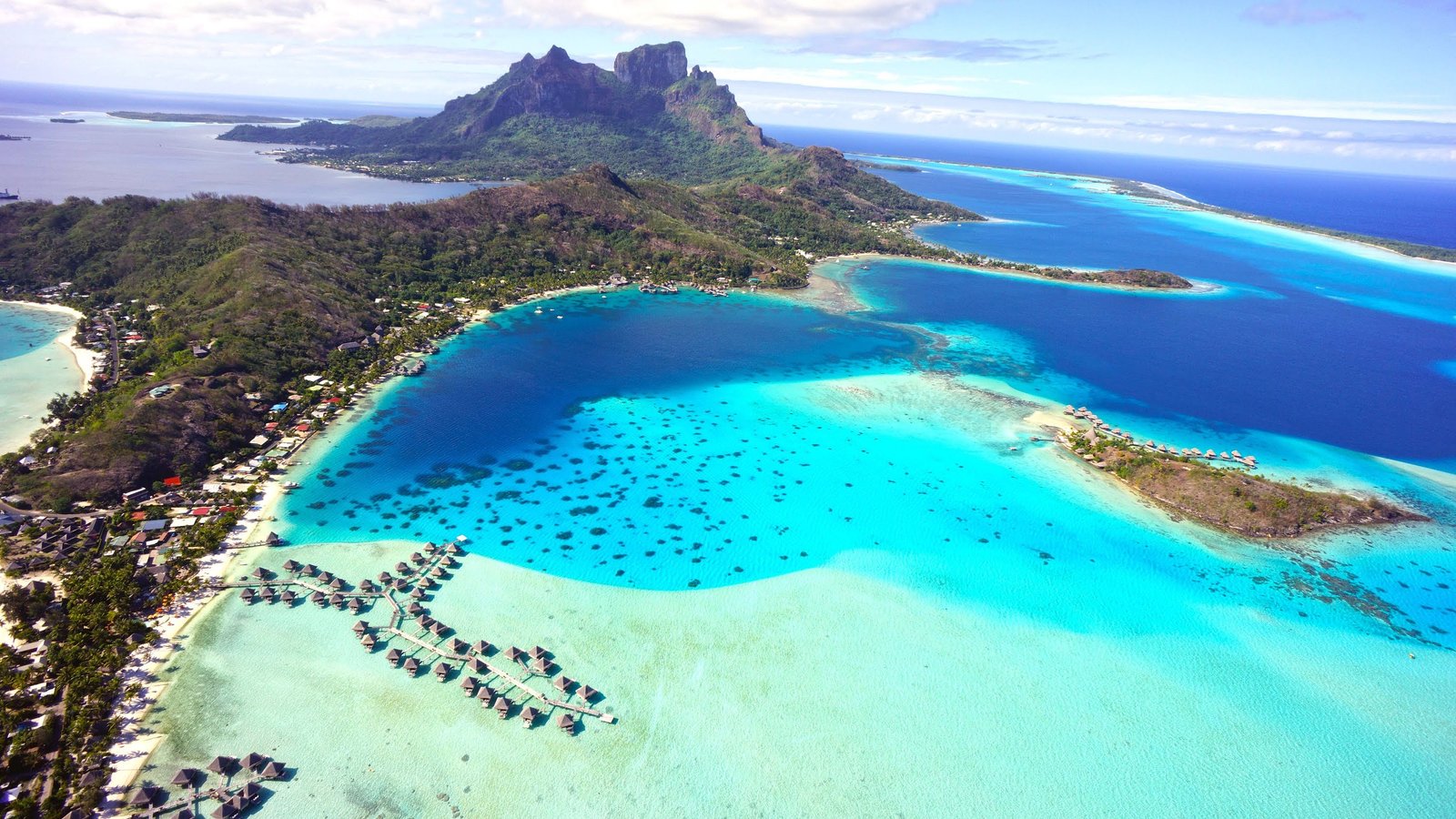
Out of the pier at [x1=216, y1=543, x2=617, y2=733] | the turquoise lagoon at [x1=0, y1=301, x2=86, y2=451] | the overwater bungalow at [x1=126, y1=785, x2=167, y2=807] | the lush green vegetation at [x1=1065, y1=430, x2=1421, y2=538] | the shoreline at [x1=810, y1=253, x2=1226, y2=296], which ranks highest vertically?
the shoreline at [x1=810, y1=253, x2=1226, y2=296]

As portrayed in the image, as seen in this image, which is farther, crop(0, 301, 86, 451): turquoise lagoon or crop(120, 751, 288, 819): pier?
crop(0, 301, 86, 451): turquoise lagoon

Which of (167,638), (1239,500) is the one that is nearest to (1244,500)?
(1239,500)

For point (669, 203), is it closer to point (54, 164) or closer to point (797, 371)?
point (797, 371)

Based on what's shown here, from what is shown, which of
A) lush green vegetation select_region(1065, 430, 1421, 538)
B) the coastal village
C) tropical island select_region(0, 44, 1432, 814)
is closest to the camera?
the coastal village

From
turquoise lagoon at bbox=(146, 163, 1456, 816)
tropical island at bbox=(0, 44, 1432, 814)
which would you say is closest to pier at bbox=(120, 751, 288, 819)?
turquoise lagoon at bbox=(146, 163, 1456, 816)

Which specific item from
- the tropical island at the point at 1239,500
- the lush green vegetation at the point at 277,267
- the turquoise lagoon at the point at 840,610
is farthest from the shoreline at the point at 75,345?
the tropical island at the point at 1239,500

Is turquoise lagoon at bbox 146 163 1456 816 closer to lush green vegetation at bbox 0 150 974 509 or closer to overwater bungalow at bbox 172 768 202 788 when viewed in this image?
overwater bungalow at bbox 172 768 202 788

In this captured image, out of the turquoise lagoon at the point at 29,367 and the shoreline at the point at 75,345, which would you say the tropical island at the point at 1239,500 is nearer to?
the turquoise lagoon at the point at 29,367

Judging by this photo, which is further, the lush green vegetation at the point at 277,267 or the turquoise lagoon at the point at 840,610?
the lush green vegetation at the point at 277,267

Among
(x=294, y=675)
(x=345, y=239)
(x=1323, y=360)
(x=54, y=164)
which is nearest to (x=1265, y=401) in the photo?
(x=1323, y=360)
